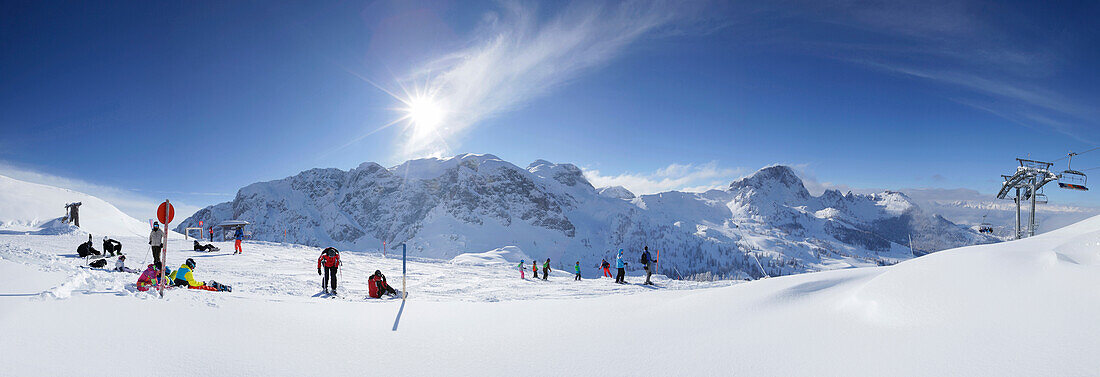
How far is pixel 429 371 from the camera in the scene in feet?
15.1

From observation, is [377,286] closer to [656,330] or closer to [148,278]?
[148,278]

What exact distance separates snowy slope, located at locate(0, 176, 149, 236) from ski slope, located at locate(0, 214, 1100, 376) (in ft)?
115

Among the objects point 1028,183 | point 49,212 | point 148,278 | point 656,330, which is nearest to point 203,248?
point 148,278

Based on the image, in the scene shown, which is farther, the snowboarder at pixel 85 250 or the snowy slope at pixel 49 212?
the snowy slope at pixel 49 212

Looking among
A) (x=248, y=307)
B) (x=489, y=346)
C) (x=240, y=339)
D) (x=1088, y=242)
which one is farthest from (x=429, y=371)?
(x=1088, y=242)

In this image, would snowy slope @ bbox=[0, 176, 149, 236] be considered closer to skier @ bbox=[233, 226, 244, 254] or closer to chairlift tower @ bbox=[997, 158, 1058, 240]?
skier @ bbox=[233, 226, 244, 254]

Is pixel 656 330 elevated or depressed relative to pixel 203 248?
elevated

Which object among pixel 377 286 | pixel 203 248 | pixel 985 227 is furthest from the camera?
pixel 985 227

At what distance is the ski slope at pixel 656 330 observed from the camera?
3453mm

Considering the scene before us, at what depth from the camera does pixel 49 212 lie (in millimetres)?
32750

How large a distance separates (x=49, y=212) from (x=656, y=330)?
5102 cm

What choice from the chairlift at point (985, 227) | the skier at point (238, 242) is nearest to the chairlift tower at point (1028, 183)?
the chairlift at point (985, 227)

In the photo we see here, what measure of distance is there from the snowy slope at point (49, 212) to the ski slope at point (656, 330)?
35.0 m

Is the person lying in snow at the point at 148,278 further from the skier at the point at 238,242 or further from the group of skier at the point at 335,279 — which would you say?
the skier at the point at 238,242
